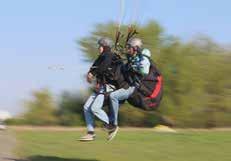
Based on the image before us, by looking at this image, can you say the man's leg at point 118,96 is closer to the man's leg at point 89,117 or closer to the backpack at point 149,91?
the backpack at point 149,91

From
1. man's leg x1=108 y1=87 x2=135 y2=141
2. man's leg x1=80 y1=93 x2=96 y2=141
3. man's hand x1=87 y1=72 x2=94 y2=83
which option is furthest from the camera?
man's leg x1=80 y1=93 x2=96 y2=141

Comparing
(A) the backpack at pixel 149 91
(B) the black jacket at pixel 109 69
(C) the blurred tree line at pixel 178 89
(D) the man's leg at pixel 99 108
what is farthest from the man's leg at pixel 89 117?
(C) the blurred tree line at pixel 178 89

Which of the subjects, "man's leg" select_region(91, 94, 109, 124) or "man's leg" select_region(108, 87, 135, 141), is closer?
"man's leg" select_region(108, 87, 135, 141)

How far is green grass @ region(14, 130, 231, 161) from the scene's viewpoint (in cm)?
1589

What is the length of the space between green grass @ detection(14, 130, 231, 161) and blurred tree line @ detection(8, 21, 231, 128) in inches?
464

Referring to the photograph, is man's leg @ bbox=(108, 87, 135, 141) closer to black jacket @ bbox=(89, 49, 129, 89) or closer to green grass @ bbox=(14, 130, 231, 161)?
black jacket @ bbox=(89, 49, 129, 89)

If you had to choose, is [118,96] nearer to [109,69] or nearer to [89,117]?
[109,69]

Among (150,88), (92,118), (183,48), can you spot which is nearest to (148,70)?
(150,88)

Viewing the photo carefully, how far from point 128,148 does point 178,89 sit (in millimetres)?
15697

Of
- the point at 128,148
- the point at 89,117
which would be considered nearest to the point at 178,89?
the point at 128,148

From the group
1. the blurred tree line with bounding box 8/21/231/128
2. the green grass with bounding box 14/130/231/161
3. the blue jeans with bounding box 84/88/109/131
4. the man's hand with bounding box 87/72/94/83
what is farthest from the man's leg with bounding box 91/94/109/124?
the blurred tree line with bounding box 8/21/231/128

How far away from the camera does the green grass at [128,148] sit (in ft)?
52.1

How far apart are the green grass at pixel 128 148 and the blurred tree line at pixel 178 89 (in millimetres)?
11775

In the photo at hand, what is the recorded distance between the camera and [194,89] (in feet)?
108
